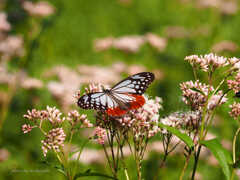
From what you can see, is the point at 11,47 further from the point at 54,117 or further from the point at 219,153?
the point at 219,153

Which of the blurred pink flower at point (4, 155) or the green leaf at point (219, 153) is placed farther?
the blurred pink flower at point (4, 155)

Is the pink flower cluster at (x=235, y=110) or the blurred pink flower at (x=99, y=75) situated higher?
the blurred pink flower at (x=99, y=75)

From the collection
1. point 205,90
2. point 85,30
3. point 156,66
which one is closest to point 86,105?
point 205,90

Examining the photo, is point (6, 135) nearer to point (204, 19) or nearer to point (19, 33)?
point (19, 33)

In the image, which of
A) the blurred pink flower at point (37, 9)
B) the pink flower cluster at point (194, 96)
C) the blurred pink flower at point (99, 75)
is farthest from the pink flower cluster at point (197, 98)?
the blurred pink flower at point (37, 9)

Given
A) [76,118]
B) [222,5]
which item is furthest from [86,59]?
[76,118]

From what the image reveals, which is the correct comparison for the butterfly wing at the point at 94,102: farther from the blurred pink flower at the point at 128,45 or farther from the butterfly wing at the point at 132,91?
the blurred pink flower at the point at 128,45
